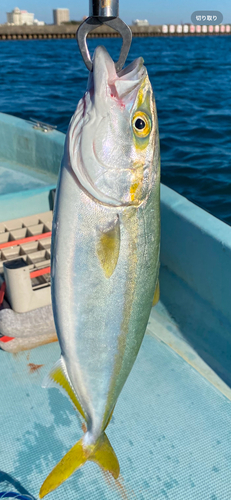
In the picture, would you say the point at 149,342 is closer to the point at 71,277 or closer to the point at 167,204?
the point at 167,204

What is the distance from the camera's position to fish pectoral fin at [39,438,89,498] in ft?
4.82

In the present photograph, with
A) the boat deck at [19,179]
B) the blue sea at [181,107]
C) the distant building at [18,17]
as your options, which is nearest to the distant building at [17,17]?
the distant building at [18,17]

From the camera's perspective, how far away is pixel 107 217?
1.23 metres

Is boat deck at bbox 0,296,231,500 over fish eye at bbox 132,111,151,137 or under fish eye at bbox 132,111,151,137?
under

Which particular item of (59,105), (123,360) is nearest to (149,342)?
(123,360)

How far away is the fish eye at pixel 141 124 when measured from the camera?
4.07 feet

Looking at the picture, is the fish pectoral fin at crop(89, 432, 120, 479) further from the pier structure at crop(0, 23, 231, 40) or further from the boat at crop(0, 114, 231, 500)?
the pier structure at crop(0, 23, 231, 40)

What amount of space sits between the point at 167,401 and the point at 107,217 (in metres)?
1.95

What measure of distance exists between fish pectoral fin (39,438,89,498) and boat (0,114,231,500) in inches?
Result: 33.5

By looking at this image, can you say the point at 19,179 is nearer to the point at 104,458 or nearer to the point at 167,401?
the point at 167,401

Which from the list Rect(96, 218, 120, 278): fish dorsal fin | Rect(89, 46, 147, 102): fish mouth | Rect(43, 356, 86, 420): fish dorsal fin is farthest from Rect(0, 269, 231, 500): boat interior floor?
Rect(89, 46, 147, 102): fish mouth

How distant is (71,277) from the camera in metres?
1.29

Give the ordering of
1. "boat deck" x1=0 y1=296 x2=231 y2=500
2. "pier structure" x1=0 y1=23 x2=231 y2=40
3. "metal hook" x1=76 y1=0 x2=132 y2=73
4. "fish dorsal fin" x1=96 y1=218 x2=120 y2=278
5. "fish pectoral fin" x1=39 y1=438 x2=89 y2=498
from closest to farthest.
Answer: "metal hook" x1=76 y1=0 x2=132 y2=73 < "fish dorsal fin" x1=96 y1=218 x2=120 y2=278 < "fish pectoral fin" x1=39 y1=438 x2=89 y2=498 < "boat deck" x1=0 y1=296 x2=231 y2=500 < "pier structure" x1=0 y1=23 x2=231 y2=40

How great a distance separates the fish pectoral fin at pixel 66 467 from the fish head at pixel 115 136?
0.98m
